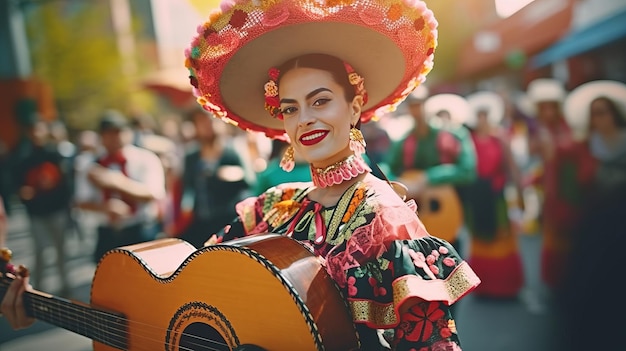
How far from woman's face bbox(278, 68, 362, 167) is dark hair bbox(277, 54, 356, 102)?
0.6 inches

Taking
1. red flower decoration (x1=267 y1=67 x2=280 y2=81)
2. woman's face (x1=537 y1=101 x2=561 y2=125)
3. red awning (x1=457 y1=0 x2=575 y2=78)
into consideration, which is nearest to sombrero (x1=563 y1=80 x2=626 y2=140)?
woman's face (x1=537 y1=101 x2=561 y2=125)

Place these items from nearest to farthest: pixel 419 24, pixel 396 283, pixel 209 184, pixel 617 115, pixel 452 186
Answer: pixel 396 283 < pixel 419 24 < pixel 452 186 < pixel 617 115 < pixel 209 184

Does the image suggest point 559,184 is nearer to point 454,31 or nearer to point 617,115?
point 617,115

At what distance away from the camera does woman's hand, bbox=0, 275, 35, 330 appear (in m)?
2.28

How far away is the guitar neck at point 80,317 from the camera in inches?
76.7

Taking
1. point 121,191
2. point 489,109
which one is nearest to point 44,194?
point 121,191

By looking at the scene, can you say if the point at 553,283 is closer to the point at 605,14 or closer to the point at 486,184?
the point at 486,184

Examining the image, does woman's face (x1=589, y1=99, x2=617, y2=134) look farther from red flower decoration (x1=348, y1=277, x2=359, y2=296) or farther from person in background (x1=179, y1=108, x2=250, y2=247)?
red flower decoration (x1=348, y1=277, x2=359, y2=296)

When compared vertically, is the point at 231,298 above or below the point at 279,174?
below

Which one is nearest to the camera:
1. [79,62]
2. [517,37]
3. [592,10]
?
[592,10]

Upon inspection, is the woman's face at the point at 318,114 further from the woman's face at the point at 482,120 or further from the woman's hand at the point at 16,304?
the woman's face at the point at 482,120

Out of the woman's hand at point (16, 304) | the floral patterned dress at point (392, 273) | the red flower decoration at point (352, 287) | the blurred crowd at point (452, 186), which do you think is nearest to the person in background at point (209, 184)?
the blurred crowd at point (452, 186)

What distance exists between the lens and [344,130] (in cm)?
171

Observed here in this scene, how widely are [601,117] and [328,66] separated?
336 centimetres
